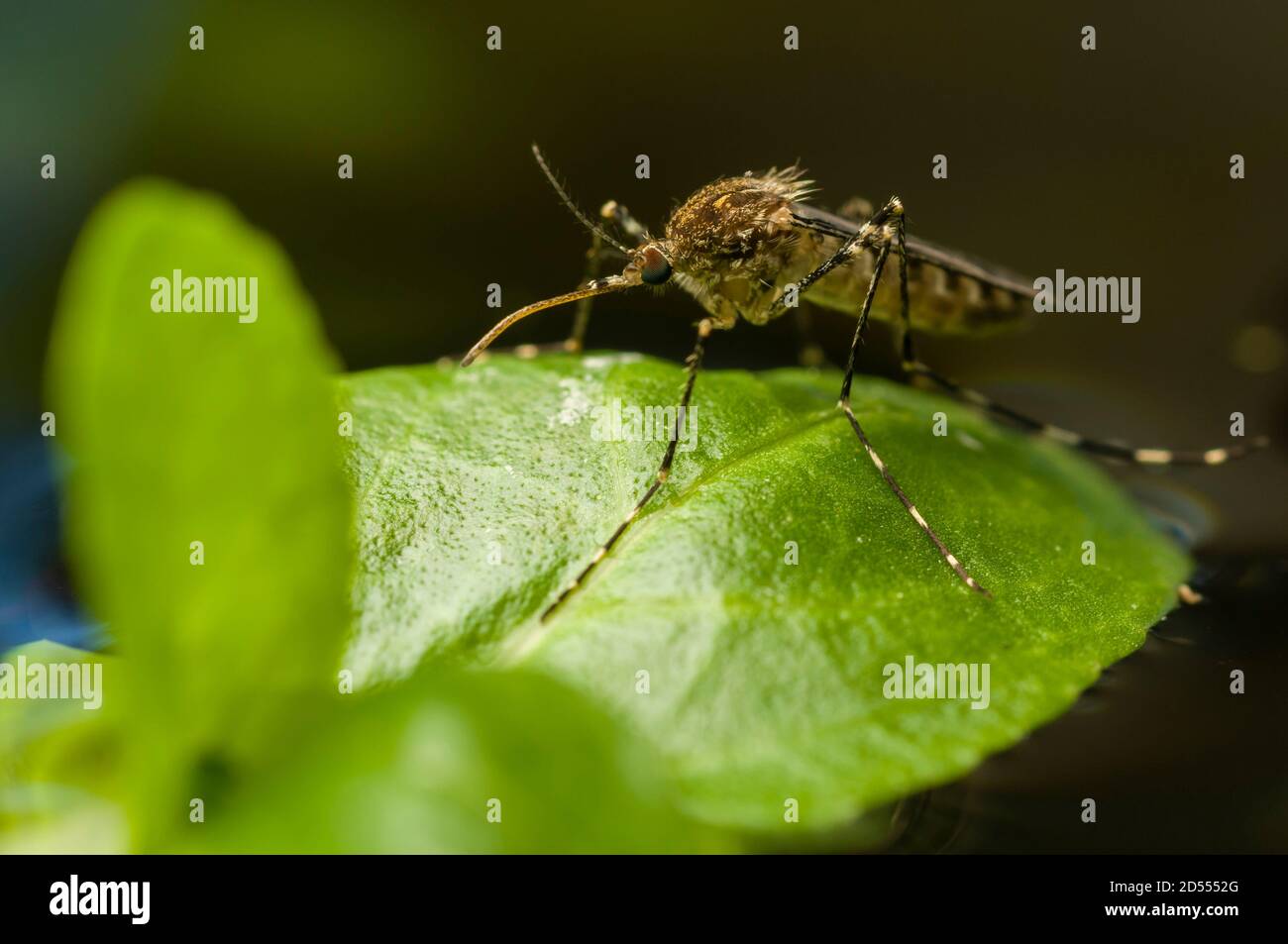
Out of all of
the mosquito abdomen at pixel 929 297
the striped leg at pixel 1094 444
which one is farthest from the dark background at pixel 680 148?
the mosquito abdomen at pixel 929 297

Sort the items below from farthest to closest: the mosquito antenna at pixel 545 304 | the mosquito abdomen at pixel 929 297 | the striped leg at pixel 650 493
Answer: the mosquito abdomen at pixel 929 297, the mosquito antenna at pixel 545 304, the striped leg at pixel 650 493

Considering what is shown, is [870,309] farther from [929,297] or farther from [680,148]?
[680,148]

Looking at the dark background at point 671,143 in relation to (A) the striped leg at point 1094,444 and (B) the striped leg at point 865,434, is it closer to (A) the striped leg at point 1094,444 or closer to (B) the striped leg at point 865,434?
(A) the striped leg at point 1094,444

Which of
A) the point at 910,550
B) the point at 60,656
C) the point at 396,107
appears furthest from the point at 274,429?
the point at 396,107

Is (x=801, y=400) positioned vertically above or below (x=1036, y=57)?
below

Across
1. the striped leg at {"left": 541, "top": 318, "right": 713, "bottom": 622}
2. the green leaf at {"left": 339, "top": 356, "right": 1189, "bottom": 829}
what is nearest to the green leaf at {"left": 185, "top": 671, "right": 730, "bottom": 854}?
the green leaf at {"left": 339, "top": 356, "right": 1189, "bottom": 829}
